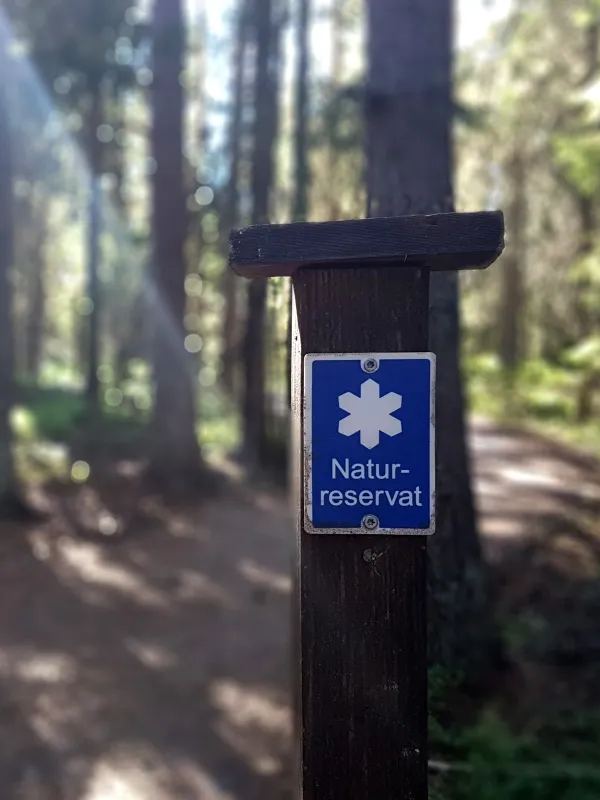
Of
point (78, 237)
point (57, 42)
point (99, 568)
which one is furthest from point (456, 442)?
point (78, 237)

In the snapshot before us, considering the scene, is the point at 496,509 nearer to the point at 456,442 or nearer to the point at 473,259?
the point at 456,442

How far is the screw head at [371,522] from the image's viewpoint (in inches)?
70.7

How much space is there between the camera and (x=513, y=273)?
25.9m

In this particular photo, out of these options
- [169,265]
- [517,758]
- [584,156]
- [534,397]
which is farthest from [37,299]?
[517,758]

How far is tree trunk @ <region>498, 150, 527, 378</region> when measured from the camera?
76.2 feet

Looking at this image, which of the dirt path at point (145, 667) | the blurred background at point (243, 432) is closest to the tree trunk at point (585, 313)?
the blurred background at point (243, 432)

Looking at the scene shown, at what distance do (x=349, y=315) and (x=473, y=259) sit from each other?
1.07 ft

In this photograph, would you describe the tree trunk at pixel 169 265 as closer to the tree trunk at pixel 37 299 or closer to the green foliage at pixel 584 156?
the green foliage at pixel 584 156

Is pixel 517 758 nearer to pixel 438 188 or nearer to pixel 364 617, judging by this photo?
pixel 364 617

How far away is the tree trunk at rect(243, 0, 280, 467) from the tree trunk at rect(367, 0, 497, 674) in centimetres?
815

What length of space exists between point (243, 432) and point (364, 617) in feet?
41.5

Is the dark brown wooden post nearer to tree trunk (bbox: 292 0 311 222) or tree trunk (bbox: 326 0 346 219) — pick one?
tree trunk (bbox: 292 0 311 222)

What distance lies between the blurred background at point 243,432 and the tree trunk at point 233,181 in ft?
0.44

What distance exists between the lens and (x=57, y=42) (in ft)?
51.5
